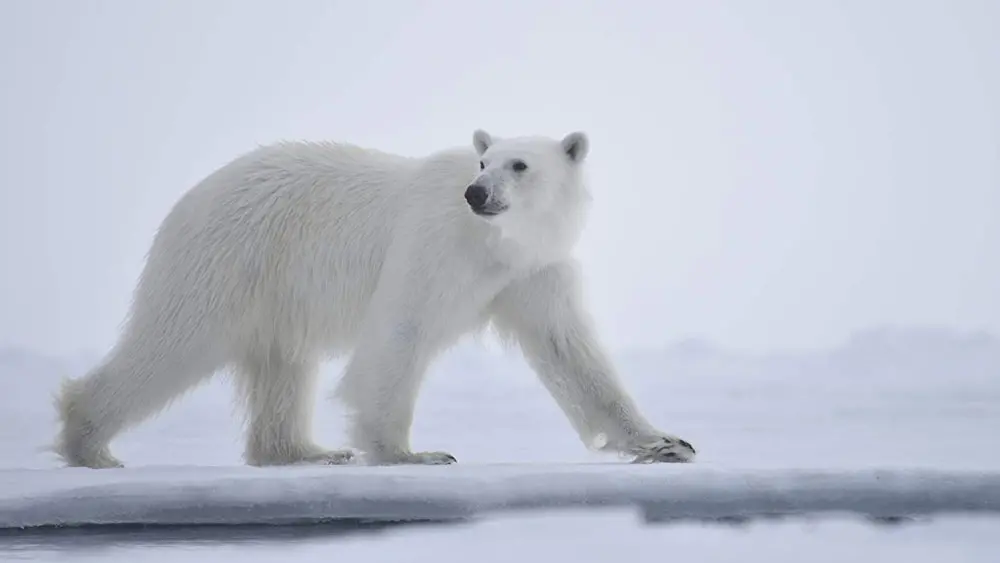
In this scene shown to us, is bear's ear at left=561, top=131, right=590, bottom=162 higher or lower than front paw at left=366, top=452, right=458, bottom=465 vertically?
higher

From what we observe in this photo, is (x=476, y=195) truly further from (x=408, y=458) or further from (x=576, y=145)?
(x=408, y=458)

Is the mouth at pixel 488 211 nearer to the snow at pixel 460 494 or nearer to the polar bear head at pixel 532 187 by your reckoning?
the polar bear head at pixel 532 187

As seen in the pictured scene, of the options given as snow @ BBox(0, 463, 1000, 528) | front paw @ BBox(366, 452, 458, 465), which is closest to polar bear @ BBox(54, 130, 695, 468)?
front paw @ BBox(366, 452, 458, 465)

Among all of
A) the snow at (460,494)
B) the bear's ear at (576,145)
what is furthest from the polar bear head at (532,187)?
the snow at (460,494)

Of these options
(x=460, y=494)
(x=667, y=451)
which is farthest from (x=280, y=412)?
(x=460, y=494)

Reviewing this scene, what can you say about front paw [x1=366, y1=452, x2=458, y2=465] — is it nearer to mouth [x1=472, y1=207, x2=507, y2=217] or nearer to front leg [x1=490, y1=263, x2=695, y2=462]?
front leg [x1=490, y1=263, x2=695, y2=462]

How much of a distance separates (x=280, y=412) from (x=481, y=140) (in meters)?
1.65

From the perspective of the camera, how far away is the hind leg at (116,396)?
16.5ft

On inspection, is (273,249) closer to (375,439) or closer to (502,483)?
(375,439)

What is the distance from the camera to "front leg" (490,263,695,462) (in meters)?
5.06

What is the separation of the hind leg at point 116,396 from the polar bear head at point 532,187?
1493 mm

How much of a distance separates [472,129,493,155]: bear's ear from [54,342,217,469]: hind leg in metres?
1.49

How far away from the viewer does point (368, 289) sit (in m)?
5.11

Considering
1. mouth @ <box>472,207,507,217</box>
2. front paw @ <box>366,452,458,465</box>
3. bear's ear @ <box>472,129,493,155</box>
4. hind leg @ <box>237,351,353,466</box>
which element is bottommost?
front paw @ <box>366,452,458,465</box>
